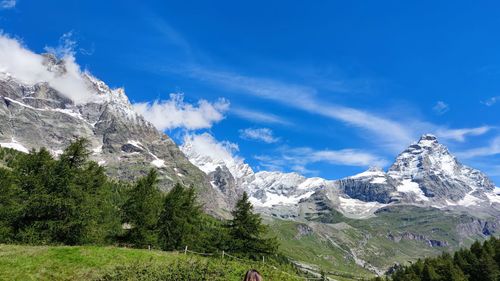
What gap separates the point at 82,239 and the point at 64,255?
628 inches

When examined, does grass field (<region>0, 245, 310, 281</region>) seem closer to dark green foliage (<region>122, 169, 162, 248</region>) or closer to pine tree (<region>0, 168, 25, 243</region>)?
pine tree (<region>0, 168, 25, 243</region>)

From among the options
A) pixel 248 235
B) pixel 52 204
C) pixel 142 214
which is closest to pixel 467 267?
pixel 248 235

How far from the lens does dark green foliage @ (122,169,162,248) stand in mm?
61750

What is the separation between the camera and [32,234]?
47.1 m

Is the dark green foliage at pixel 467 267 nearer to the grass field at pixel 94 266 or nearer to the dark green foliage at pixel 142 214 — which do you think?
the dark green foliage at pixel 142 214

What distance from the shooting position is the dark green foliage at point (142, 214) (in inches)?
2431

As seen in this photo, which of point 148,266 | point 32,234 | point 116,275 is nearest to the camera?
point 116,275

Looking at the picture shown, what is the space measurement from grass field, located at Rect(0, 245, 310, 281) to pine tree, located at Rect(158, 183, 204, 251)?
29.0 m

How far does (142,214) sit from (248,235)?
16.9 meters

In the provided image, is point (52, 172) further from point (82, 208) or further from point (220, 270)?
point (220, 270)

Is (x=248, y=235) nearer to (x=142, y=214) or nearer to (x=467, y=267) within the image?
(x=142, y=214)

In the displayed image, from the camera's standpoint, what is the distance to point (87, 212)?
50875 mm

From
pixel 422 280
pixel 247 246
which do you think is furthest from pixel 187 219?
pixel 422 280

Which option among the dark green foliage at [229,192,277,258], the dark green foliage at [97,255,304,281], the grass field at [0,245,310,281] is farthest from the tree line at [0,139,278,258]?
the dark green foliage at [97,255,304,281]
